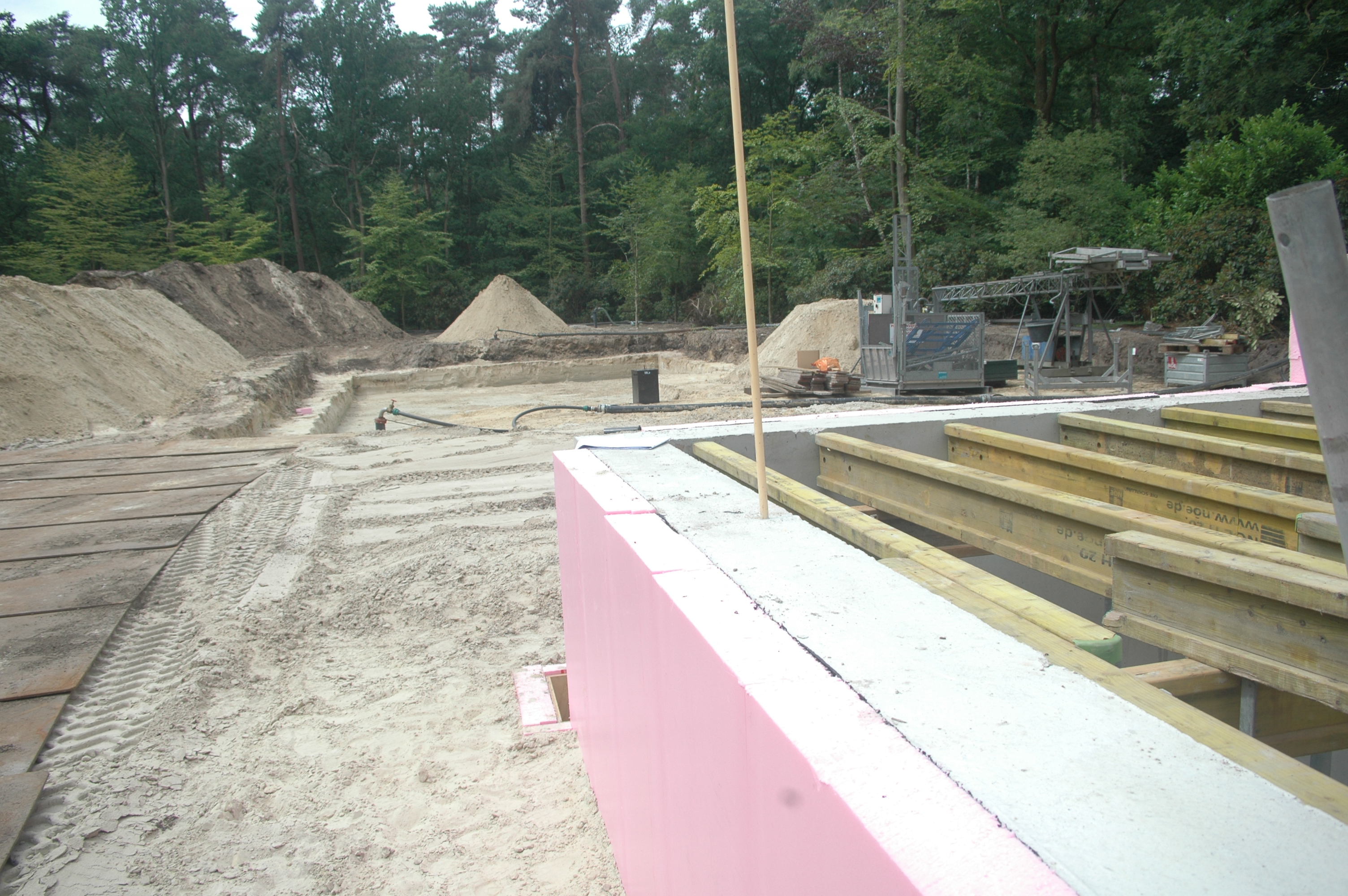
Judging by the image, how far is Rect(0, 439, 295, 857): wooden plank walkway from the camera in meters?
4.08

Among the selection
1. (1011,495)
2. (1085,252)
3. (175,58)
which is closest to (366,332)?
(1085,252)

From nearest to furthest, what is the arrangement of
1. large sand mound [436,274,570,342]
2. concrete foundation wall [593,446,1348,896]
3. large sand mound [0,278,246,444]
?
1. concrete foundation wall [593,446,1348,896]
2. large sand mound [0,278,246,444]
3. large sand mound [436,274,570,342]

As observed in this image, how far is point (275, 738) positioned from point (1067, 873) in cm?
436

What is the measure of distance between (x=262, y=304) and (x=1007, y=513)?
3250cm

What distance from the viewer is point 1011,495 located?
261cm

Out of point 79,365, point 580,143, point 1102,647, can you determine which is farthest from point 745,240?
point 580,143

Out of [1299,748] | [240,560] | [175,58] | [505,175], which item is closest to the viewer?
[1299,748]

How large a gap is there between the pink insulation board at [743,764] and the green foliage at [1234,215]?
2013 cm

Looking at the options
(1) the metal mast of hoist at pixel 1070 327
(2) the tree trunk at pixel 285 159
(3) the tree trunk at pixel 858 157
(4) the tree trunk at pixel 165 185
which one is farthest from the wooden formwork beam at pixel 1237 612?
(2) the tree trunk at pixel 285 159

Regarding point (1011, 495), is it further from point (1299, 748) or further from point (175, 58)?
point (175, 58)

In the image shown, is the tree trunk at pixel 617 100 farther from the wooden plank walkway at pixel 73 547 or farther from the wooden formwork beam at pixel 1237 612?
the wooden formwork beam at pixel 1237 612

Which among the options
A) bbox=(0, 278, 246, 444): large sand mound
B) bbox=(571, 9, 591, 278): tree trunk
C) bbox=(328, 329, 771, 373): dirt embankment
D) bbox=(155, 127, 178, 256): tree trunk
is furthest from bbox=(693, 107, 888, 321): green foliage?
bbox=(155, 127, 178, 256): tree trunk

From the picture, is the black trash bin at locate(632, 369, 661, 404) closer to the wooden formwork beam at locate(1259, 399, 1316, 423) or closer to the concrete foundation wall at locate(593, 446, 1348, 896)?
the wooden formwork beam at locate(1259, 399, 1316, 423)

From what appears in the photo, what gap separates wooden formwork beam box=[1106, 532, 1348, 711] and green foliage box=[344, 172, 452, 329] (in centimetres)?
4669
